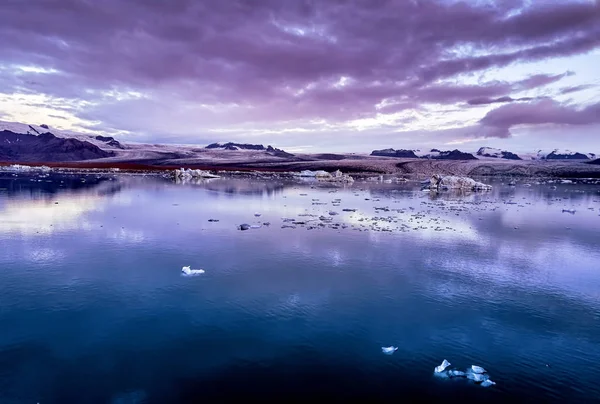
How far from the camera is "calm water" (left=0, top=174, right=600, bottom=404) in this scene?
536 centimetres

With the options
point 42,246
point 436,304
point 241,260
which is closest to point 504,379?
point 436,304

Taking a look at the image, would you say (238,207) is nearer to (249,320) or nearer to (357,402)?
(249,320)

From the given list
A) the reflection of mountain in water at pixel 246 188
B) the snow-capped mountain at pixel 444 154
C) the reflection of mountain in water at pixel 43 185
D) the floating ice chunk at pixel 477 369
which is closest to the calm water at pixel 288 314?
the floating ice chunk at pixel 477 369

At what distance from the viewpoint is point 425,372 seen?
5.67 m

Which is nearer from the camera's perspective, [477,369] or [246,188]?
[477,369]

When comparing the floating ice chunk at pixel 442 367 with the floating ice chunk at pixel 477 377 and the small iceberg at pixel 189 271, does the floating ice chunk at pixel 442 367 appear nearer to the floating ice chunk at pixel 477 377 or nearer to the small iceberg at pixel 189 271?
the floating ice chunk at pixel 477 377

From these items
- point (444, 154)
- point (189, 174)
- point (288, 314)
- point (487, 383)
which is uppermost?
point (444, 154)

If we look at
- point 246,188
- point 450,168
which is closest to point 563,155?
point 450,168

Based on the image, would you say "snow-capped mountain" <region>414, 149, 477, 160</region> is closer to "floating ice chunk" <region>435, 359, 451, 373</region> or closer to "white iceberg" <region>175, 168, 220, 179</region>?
"white iceberg" <region>175, 168, 220, 179</region>

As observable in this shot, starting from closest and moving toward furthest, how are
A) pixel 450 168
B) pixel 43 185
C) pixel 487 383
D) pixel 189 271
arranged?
pixel 487 383
pixel 189 271
pixel 43 185
pixel 450 168

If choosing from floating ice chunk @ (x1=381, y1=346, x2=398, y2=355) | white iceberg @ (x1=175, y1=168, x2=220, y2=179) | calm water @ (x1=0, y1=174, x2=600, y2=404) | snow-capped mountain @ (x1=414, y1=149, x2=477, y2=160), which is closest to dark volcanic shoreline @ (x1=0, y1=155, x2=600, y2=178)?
white iceberg @ (x1=175, y1=168, x2=220, y2=179)

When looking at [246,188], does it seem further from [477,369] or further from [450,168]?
[450,168]

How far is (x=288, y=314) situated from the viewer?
24.3ft

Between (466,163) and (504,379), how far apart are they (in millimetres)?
81196
